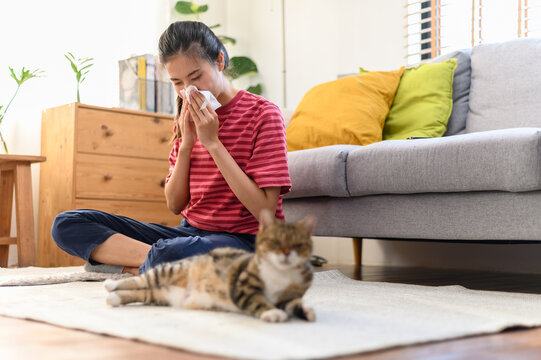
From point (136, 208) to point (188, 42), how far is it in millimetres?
1624

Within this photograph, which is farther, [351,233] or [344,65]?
[344,65]

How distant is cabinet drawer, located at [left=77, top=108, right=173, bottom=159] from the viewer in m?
3.17

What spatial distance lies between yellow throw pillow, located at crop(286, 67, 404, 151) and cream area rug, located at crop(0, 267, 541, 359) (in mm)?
956

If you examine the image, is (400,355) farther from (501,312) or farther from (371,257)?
(371,257)

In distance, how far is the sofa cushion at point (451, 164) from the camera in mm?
1805

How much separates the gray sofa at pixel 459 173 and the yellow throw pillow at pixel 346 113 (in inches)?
11.1

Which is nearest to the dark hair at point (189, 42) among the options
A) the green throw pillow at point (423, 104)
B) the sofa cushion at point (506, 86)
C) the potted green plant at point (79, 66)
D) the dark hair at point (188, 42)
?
the dark hair at point (188, 42)

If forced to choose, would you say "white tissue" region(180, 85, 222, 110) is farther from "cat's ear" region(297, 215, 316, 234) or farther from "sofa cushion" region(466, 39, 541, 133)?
"sofa cushion" region(466, 39, 541, 133)

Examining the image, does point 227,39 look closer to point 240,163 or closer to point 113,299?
point 240,163

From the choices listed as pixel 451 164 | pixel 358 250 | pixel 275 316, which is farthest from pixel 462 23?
pixel 275 316

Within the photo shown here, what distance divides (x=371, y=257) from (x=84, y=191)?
4.95 ft

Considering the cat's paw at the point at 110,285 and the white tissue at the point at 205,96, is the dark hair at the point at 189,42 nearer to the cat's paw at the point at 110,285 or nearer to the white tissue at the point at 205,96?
the white tissue at the point at 205,96

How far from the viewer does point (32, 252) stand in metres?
3.11

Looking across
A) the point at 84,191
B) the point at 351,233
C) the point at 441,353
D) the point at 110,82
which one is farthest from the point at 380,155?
the point at 110,82
